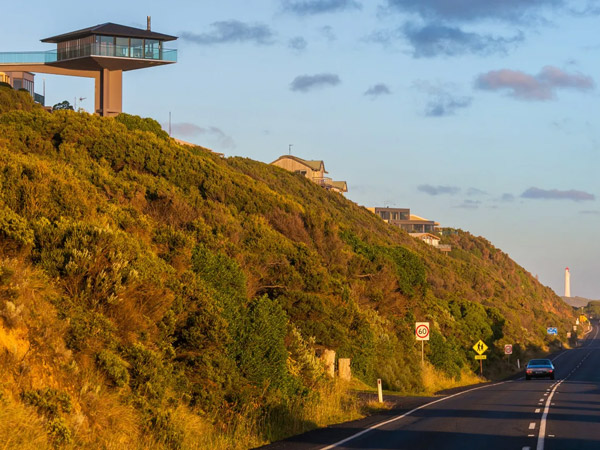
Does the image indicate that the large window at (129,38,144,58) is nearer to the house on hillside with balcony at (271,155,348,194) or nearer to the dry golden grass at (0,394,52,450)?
the dry golden grass at (0,394,52,450)

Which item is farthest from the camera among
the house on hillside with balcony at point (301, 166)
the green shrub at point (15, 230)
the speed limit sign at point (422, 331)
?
the house on hillside with balcony at point (301, 166)

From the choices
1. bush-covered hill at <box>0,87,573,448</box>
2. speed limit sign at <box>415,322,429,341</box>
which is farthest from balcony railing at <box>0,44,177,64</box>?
speed limit sign at <box>415,322,429,341</box>

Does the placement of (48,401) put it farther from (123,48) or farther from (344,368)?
(123,48)

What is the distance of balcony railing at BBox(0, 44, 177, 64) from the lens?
165 feet

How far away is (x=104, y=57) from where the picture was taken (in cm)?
5016

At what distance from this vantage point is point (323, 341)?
30484mm

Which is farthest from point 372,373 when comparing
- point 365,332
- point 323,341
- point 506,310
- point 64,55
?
point 506,310

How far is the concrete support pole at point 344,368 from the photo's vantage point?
104ft

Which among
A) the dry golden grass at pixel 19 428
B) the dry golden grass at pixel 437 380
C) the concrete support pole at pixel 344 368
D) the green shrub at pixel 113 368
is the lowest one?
the dry golden grass at pixel 437 380

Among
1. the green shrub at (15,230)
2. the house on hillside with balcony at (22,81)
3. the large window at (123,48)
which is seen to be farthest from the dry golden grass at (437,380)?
the house on hillside with balcony at (22,81)

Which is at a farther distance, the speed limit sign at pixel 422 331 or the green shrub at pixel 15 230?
the speed limit sign at pixel 422 331

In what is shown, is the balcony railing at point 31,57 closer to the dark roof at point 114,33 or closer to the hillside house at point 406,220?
the dark roof at point 114,33

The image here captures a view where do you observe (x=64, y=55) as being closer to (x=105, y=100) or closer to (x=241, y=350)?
(x=105, y=100)

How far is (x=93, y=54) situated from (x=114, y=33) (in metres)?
1.74
